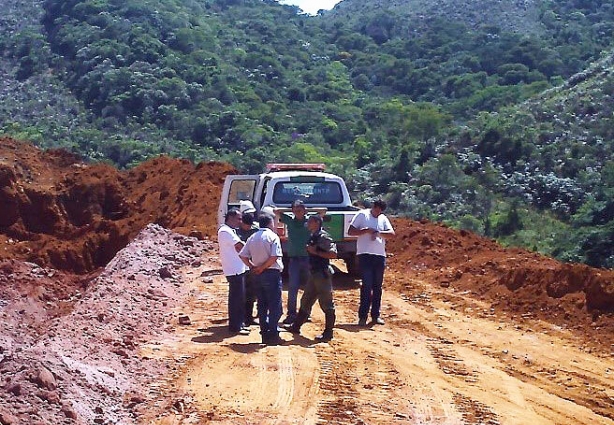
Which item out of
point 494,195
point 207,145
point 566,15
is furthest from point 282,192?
point 566,15

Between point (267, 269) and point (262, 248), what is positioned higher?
point (262, 248)

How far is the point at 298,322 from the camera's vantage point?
37.1ft

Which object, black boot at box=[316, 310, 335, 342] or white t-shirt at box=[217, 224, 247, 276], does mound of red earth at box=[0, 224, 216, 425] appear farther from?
black boot at box=[316, 310, 335, 342]

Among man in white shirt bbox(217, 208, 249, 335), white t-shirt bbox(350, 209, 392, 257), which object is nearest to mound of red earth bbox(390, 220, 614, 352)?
white t-shirt bbox(350, 209, 392, 257)

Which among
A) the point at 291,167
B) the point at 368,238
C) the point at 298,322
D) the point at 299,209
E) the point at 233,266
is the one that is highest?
the point at 291,167

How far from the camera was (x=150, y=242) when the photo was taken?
1842cm

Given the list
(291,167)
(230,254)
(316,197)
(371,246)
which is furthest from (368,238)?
(291,167)

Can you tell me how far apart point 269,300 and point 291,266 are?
1.29m

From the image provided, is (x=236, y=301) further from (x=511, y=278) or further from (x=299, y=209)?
(x=511, y=278)

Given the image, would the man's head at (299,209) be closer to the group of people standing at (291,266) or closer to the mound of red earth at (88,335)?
the group of people standing at (291,266)

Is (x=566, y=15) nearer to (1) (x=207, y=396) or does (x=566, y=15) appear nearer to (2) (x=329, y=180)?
(2) (x=329, y=180)

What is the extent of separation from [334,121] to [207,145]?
10.6m

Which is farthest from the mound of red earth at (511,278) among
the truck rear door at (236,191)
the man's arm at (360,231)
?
the truck rear door at (236,191)

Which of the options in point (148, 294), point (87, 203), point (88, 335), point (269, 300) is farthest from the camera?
point (87, 203)
